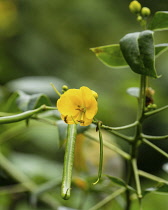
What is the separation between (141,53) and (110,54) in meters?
0.13

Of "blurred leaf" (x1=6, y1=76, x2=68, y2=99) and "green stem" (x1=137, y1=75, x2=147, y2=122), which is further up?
"green stem" (x1=137, y1=75, x2=147, y2=122)

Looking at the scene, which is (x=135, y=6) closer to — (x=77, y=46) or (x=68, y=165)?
(x=68, y=165)

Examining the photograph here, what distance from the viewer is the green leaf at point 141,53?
75 cm

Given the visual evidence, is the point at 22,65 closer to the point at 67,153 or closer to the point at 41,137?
the point at 41,137

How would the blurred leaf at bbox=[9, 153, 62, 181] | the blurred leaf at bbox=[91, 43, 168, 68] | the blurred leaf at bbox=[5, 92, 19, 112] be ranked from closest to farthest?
the blurred leaf at bbox=[91, 43, 168, 68], the blurred leaf at bbox=[5, 92, 19, 112], the blurred leaf at bbox=[9, 153, 62, 181]

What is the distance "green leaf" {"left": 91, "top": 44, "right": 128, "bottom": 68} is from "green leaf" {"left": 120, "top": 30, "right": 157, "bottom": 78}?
95mm

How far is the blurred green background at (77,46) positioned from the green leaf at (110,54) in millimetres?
1297

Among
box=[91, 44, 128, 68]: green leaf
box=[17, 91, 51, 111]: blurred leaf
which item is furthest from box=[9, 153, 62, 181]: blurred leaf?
box=[91, 44, 128, 68]: green leaf

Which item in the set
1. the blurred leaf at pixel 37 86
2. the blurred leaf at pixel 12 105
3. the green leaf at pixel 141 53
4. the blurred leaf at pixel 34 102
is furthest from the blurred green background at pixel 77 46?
the green leaf at pixel 141 53

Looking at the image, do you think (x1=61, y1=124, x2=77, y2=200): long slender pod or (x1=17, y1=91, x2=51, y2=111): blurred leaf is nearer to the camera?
(x1=61, y1=124, x2=77, y2=200): long slender pod

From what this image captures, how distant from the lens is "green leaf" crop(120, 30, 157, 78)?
75 cm

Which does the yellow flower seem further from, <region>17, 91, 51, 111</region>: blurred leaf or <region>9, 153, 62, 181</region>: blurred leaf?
<region>9, 153, 62, 181</region>: blurred leaf

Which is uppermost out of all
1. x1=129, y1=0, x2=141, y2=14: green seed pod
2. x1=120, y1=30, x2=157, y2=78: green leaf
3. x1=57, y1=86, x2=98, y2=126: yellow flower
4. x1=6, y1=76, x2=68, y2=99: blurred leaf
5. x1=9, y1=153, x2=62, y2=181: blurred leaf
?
x1=129, y1=0, x2=141, y2=14: green seed pod

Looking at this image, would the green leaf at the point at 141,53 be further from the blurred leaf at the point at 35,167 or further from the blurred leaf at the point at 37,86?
the blurred leaf at the point at 35,167
